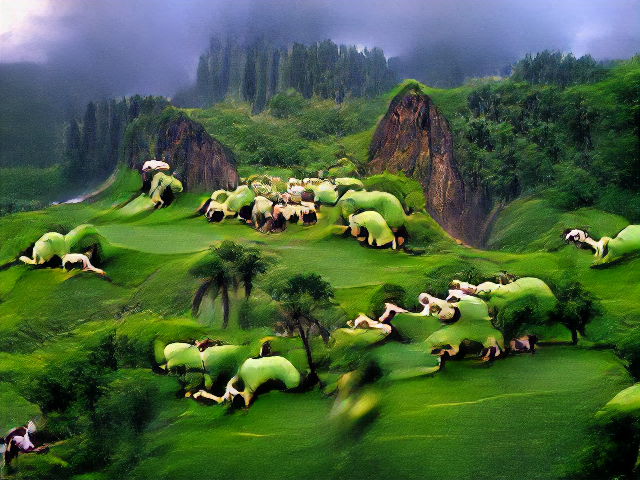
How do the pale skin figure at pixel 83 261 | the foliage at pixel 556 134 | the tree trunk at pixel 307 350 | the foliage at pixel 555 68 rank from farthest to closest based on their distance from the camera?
the foliage at pixel 555 68 < the foliage at pixel 556 134 < the pale skin figure at pixel 83 261 < the tree trunk at pixel 307 350

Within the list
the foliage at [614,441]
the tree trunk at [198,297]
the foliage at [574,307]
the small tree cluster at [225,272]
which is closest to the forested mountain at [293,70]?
the small tree cluster at [225,272]

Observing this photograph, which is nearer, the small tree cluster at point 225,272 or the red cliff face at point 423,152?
the small tree cluster at point 225,272

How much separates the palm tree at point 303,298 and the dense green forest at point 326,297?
0.04ft

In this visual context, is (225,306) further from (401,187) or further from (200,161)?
(401,187)

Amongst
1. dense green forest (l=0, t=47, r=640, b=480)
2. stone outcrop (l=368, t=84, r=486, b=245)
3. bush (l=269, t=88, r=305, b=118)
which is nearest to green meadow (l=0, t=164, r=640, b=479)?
dense green forest (l=0, t=47, r=640, b=480)

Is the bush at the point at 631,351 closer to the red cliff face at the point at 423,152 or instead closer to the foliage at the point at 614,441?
the foliage at the point at 614,441

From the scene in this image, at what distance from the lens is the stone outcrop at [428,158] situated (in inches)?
147

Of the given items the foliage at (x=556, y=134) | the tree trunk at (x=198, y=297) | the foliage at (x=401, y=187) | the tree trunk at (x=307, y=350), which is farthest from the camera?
the foliage at (x=556, y=134)

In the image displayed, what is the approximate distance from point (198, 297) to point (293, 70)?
4.89ft

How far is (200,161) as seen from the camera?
3.73 m

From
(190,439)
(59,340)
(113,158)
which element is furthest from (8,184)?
(190,439)

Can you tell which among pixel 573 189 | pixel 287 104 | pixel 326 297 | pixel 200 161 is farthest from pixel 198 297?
pixel 573 189

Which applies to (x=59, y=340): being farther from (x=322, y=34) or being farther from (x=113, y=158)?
(x=322, y=34)

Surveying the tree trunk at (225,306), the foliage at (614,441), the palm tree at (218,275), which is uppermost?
the palm tree at (218,275)
